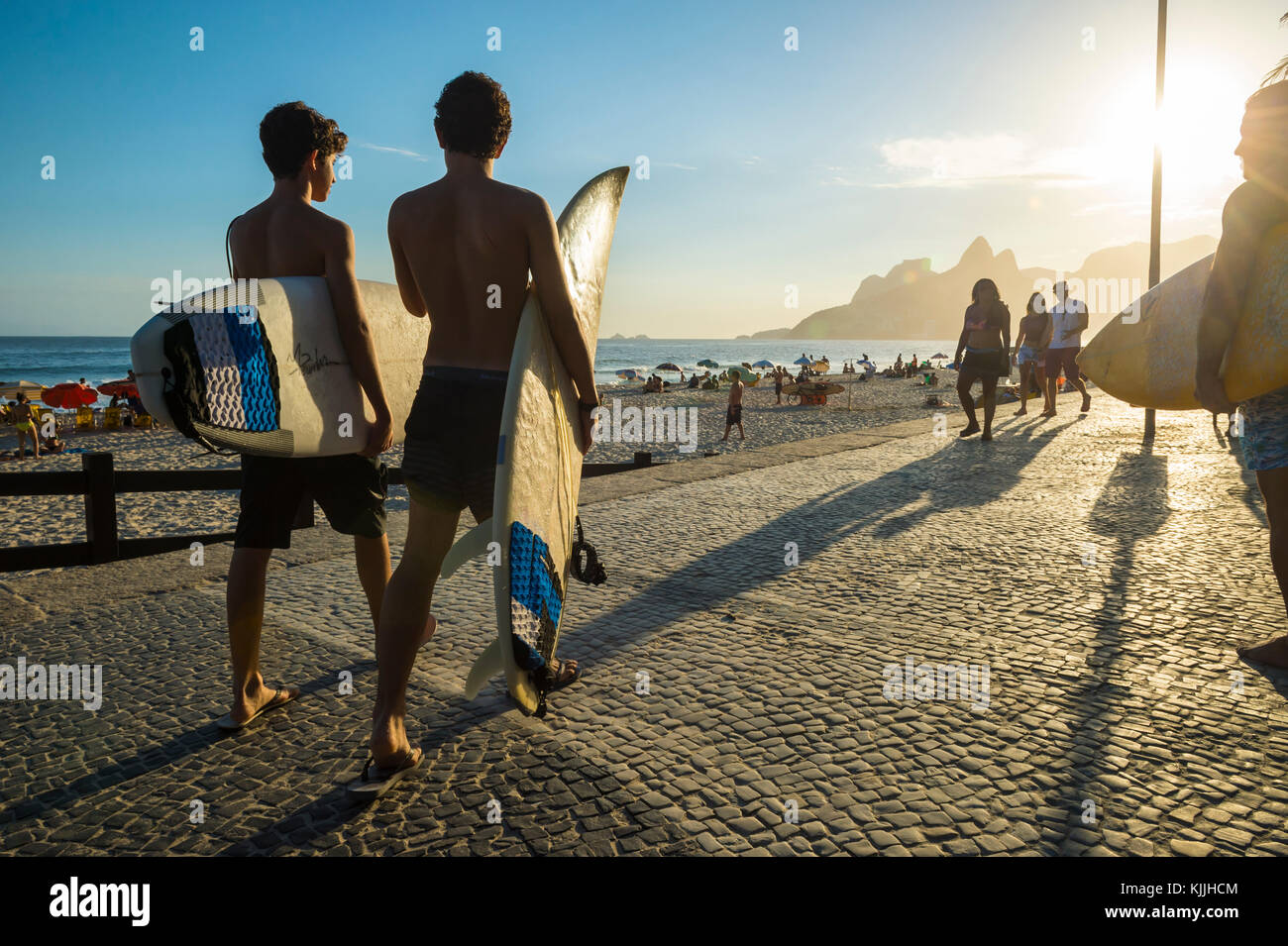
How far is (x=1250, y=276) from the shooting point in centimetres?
300

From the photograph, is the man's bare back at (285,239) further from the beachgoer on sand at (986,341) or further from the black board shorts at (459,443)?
the beachgoer on sand at (986,341)

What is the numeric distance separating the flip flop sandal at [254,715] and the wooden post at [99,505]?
316cm

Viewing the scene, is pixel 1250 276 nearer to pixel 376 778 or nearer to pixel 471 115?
pixel 471 115

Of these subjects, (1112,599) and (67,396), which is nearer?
(1112,599)

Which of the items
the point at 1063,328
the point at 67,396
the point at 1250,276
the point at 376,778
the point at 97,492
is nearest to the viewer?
the point at 376,778

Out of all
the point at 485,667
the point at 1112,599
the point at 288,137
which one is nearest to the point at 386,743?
the point at 485,667

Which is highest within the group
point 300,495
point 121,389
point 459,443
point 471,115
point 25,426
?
point 471,115

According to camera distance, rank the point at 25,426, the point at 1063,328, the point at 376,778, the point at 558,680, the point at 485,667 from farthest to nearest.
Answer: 1. the point at 25,426
2. the point at 1063,328
3. the point at 558,680
4. the point at 376,778
5. the point at 485,667

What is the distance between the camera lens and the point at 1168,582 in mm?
3852

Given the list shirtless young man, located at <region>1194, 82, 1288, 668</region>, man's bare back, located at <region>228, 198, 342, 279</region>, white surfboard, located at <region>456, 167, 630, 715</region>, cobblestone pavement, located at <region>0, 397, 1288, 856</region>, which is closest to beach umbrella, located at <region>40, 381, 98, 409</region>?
cobblestone pavement, located at <region>0, 397, 1288, 856</region>

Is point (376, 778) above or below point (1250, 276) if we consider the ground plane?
below

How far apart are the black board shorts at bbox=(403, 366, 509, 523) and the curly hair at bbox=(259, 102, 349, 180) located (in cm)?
104

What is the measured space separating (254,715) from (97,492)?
333 centimetres
